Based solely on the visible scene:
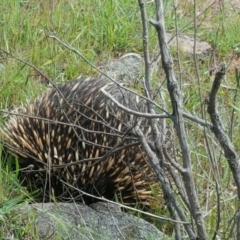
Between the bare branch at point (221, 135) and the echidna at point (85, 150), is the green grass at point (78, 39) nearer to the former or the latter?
the echidna at point (85, 150)

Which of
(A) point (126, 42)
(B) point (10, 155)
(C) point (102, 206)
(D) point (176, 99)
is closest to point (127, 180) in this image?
(C) point (102, 206)

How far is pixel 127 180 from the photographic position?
3041mm

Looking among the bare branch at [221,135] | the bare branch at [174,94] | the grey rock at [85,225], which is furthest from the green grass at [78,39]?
the bare branch at [221,135]

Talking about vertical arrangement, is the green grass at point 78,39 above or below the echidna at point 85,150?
above

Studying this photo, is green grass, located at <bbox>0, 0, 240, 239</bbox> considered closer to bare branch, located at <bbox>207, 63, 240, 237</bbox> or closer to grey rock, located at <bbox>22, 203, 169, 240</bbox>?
grey rock, located at <bbox>22, 203, 169, 240</bbox>

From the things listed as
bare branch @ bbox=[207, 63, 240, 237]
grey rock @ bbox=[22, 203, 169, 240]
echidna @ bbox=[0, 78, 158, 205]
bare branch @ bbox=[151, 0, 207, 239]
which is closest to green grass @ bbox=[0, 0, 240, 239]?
echidna @ bbox=[0, 78, 158, 205]

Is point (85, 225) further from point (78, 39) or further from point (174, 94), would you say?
point (78, 39)

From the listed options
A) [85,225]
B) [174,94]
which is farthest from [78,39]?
[174,94]

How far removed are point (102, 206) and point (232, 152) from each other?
1.39 meters

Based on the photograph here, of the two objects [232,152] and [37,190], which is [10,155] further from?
[232,152]

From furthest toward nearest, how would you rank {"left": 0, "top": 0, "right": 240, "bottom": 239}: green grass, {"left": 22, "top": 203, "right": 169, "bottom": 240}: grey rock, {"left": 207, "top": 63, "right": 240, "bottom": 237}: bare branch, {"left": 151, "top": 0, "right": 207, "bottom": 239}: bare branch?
{"left": 0, "top": 0, "right": 240, "bottom": 239}: green grass < {"left": 22, "top": 203, "right": 169, "bottom": 240}: grey rock < {"left": 151, "top": 0, "right": 207, "bottom": 239}: bare branch < {"left": 207, "top": 63, "right": 240, "bottom": 237}: bare branch

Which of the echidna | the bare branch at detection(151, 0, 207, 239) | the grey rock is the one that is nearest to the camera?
the bare branch at detection(151, 0, 207, 239)

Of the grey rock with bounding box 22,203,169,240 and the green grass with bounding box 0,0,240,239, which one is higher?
the green grass with bounding box 0,0,240,239

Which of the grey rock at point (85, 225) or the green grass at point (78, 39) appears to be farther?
the green grass at point (78, 39)
